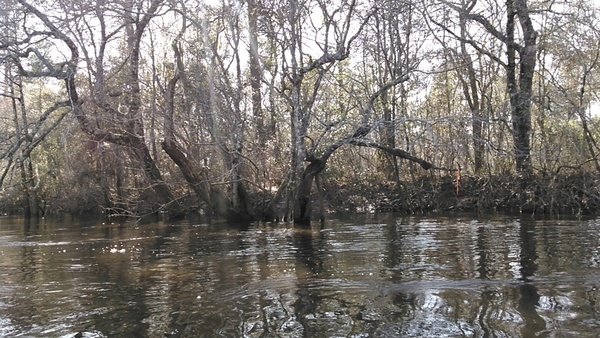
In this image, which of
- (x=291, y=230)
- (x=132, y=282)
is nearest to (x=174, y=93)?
(x=291, y=230)

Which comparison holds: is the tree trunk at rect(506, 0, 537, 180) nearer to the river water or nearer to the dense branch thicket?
the dense branch thicket

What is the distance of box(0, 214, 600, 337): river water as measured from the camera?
589cm

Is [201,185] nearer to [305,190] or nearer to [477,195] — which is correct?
[305,190]

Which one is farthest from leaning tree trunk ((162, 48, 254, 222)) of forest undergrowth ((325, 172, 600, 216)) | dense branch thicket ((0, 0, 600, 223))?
forest undergrowth ((325, 172, 600, 216))

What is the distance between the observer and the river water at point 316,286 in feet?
19.3

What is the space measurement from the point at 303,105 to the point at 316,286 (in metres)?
11.3

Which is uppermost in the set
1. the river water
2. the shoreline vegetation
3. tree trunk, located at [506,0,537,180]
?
tree trunk, located at [506,0,537,180]

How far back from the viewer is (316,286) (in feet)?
25.9

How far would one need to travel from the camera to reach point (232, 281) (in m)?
8.58

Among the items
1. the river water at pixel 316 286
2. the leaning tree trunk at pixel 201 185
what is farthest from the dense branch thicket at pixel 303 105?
the river water at pixel 316 286

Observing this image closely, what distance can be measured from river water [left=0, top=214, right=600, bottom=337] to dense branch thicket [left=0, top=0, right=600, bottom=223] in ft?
17.1

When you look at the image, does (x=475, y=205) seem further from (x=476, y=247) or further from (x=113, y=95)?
(x=113, y=95)

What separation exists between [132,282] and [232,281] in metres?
1.68

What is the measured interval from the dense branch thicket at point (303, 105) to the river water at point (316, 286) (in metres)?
5.21
